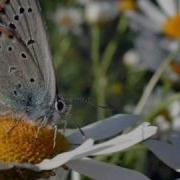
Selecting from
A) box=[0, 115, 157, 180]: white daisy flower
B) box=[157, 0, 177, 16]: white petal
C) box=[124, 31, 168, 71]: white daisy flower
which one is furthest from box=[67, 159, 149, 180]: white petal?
box=[157, 0, 177, 16]: white petal

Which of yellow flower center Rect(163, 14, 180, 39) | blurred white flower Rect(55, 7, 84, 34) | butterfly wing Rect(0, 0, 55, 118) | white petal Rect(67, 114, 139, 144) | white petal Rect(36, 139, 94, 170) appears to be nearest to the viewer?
white petal Rect(36, 139, 94, 170)

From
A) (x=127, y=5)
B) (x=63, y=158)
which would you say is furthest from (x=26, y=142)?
(x=127, y=5)

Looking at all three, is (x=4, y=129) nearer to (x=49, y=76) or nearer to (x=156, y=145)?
(x=49, y=76)

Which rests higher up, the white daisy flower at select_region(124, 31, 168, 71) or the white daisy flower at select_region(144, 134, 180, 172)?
the white daisy flower at select_region(144, 134, 180, 172)

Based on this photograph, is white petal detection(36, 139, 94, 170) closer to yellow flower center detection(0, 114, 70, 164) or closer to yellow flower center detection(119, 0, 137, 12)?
yellow flower center detection(0, 114, 70, 164)

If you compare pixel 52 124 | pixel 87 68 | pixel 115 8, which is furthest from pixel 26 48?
pixel 87 68

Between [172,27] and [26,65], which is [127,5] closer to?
[172,27]
